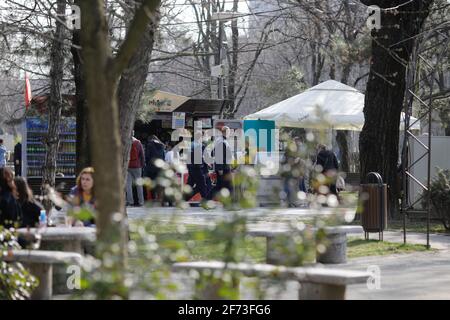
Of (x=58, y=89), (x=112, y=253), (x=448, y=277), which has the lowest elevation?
(x=448, y=277)

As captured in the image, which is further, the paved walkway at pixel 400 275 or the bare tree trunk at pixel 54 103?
the bare tree trunk at pixel 54 103

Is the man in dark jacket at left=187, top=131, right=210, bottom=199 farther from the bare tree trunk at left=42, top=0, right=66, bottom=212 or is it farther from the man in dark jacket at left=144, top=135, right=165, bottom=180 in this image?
the bare tree trunk at left=42, top=0, right=66, bottom=212

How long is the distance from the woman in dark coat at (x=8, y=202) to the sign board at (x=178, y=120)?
666 inches

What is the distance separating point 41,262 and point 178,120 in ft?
62.7

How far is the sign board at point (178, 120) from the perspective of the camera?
28312mm

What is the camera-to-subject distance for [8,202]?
36.4 ft

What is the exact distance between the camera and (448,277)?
12.4 metres

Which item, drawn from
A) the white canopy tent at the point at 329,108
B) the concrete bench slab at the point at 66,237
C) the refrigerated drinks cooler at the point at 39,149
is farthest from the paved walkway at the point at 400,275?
the refrigerated drinks cooler at the point at 39,149

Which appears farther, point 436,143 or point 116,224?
point 436,143

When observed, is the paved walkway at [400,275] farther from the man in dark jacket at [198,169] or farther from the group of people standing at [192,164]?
the man in dark jacket at [198,169]

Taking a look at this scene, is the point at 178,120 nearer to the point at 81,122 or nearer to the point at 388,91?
the point at 388,91
